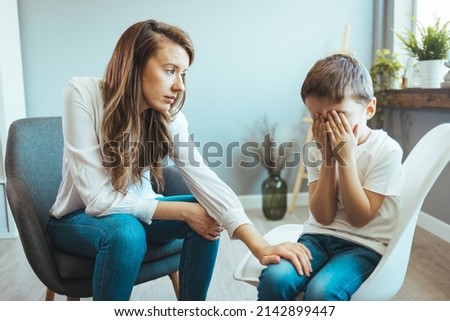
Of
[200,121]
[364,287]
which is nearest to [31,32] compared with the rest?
[200,121]

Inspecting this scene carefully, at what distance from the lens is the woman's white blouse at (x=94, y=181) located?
111cm

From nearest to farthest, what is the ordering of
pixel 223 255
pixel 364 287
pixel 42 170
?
pixel 364 287 → pixel 42 170 → pixel 223 255

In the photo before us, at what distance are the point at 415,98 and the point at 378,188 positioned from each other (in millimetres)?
1525

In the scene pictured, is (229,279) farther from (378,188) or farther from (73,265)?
(378,188)

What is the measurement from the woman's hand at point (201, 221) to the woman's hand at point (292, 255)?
0.67ft

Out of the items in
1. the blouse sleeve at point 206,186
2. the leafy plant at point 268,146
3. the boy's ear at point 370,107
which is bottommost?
the leafy plant at point 268,146

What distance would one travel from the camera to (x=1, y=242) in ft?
7.68

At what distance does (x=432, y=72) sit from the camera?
7.36 ft

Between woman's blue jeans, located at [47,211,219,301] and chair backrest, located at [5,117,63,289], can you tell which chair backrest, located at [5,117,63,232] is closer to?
chair backrest, located at [5,117,63,289]

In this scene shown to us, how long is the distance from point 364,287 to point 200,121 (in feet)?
6.67

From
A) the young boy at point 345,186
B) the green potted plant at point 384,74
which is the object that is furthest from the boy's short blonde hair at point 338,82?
the green potted plant at point 384,74

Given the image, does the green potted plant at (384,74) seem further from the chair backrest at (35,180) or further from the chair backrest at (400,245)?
the chair backrest at (35,180)

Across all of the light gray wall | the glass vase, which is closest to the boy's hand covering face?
the glass vase

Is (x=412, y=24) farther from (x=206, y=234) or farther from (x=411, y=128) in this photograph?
(x=206, y=234)
